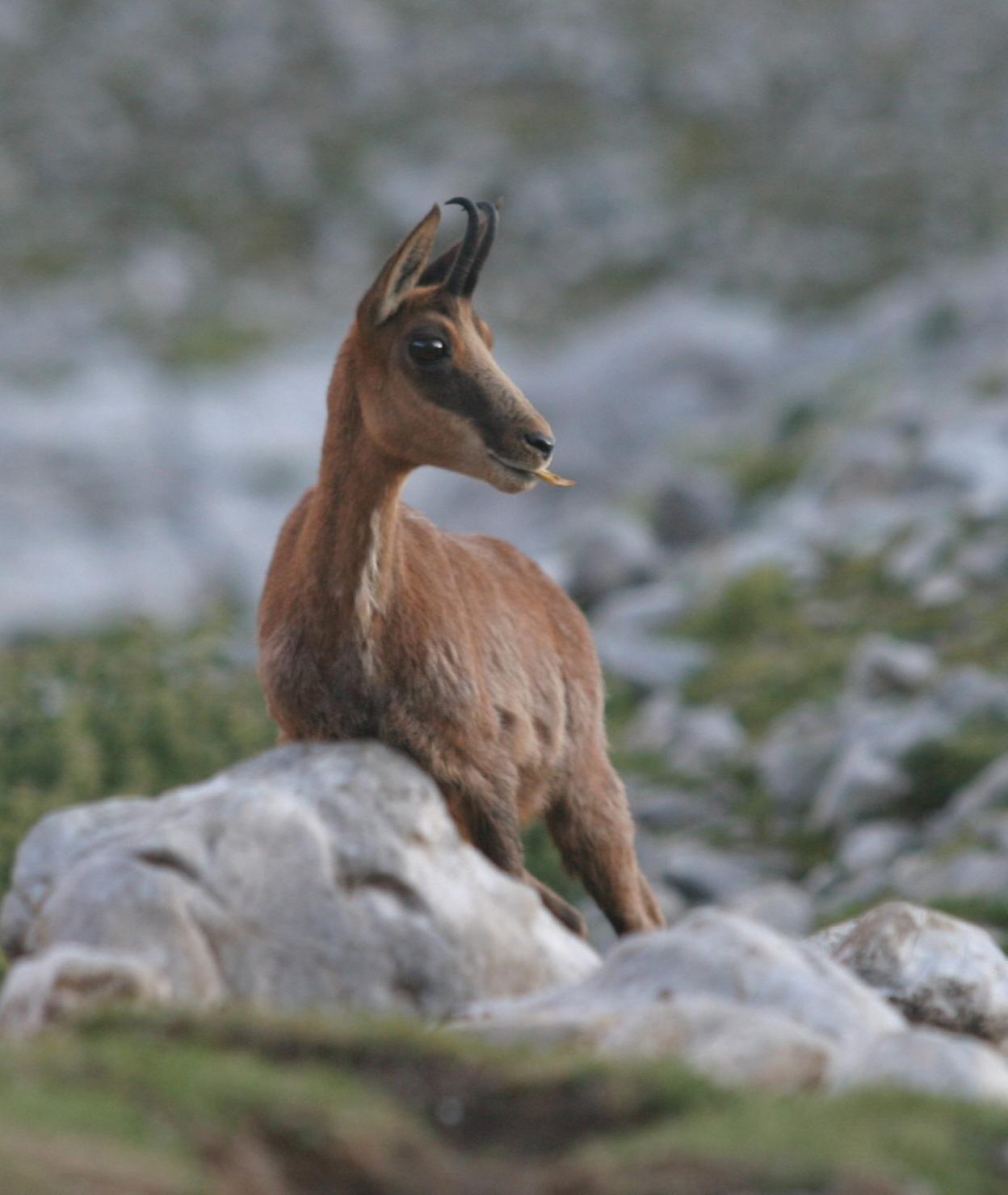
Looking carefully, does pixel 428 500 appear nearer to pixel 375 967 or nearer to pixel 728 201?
pixel 728 201

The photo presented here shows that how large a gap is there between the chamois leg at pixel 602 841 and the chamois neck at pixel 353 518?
5.71 feet

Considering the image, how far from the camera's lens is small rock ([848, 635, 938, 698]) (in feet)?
56.2

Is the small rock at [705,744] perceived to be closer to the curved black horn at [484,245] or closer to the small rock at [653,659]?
the small rock at [653,659]

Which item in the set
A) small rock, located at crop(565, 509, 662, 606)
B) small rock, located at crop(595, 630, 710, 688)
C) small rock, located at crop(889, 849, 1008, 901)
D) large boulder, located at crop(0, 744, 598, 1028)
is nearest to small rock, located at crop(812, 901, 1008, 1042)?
large boulder, located at crop(0, 744, 598, 1028)

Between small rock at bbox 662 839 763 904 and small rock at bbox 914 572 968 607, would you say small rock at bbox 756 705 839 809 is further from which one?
small rock at bbox 914 572 968 607

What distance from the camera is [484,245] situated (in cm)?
842

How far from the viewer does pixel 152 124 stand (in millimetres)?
47656

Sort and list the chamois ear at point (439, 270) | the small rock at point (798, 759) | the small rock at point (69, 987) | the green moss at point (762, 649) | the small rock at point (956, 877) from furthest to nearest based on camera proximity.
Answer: the green moss at point (762, 649) → the small rock at point (798, 759) → the small rock at point (956, 877) → the chamois ear at point (439, 270) → the small rock at point (69, 987)

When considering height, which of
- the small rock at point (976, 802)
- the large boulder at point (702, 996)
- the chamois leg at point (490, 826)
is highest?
the small rock at point (976, 802)

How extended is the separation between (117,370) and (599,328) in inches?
367

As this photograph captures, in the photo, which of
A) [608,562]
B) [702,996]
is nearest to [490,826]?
[702,996]

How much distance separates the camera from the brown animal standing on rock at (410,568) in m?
8.23

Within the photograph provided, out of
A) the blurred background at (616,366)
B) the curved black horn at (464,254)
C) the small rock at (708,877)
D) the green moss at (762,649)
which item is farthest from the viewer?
the green moss at (762,649)

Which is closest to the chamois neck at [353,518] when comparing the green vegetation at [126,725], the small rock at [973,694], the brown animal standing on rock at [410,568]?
the brown animal standing on rock at [410,568]
